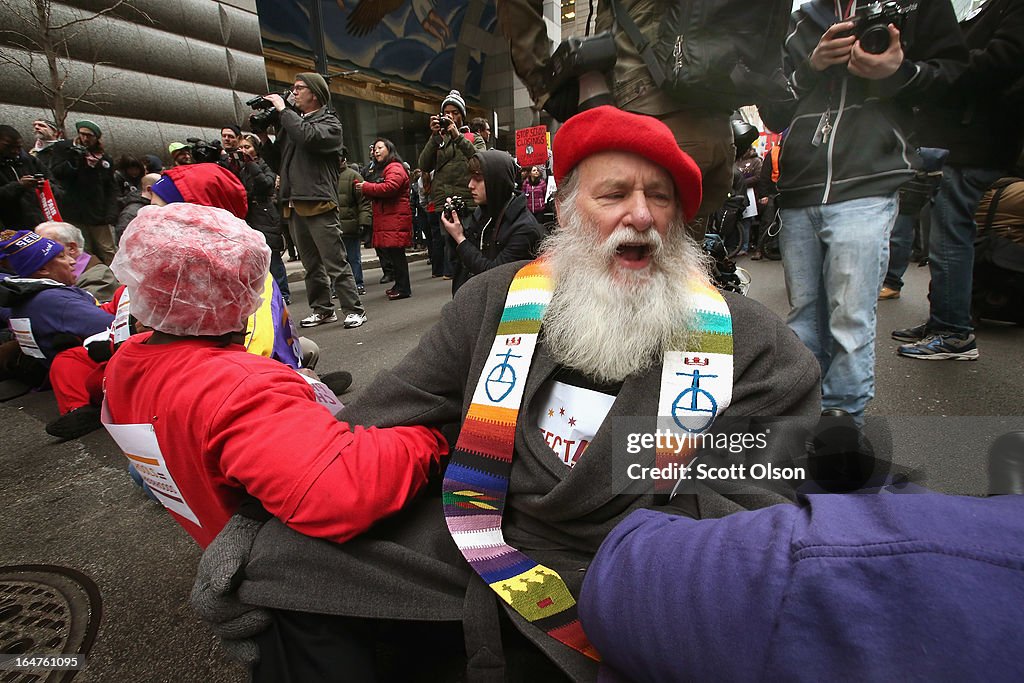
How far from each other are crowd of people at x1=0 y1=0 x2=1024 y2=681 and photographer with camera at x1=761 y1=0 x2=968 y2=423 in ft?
0.04

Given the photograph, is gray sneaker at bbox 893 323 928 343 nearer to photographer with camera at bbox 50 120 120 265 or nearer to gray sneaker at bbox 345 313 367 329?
gray sneaker at bbox 345 313 367 329

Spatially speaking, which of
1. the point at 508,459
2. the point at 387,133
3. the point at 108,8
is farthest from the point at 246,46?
the point at 508,459

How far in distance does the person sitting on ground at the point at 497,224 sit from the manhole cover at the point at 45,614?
2.38 metres

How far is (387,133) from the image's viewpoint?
16.2 metres

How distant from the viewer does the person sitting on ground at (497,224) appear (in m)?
3.35

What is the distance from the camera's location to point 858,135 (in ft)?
6.68

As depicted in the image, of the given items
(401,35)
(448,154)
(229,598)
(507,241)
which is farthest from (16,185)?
(401,35)

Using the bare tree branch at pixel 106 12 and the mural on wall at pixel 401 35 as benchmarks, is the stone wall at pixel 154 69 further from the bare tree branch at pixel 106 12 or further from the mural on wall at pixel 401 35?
the mural on wall at pixel 401 35

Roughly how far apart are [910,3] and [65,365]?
15.7ft

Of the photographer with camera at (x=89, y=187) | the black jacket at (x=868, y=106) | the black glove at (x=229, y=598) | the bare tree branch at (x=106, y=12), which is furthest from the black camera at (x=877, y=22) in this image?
the bare tree branch at (x=106, y=12)

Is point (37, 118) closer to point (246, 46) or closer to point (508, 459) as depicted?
point (246, 46)

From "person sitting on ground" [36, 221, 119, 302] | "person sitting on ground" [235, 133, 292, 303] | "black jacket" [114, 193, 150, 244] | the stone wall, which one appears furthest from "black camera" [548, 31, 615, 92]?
the stone wall

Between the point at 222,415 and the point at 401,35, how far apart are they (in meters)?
18.0

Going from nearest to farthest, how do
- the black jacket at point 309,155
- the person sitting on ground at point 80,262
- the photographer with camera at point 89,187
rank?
the person sitting on ground at point 80,262 < the black jacket at point 309,155 < the photographer with camera at point 89,187
